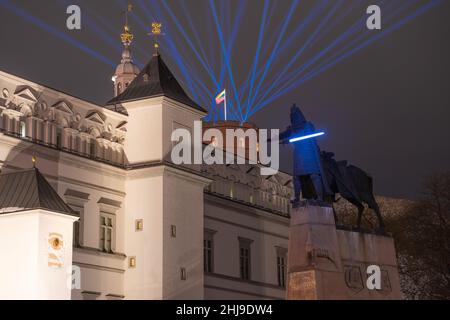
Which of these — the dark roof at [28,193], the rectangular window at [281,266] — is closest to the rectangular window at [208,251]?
the rectangular window at [281,266]

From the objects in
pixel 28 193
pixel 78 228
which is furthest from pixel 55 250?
pixel 78 228

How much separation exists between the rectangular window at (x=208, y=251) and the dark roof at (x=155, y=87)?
632cm

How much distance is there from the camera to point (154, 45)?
51438 millimetres

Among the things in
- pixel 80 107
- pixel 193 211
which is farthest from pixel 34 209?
pixel 193 211

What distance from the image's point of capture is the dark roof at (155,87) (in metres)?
48.0

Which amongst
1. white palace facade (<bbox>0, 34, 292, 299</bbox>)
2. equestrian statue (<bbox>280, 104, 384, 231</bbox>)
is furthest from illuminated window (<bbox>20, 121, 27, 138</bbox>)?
equestrian statue (<bbox>280, 104, 384, 231</bbox>)

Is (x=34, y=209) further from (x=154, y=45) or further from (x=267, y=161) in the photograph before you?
(x=267, y=161)

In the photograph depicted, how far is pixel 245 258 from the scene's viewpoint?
181ft

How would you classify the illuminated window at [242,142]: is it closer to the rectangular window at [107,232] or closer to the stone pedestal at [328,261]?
the rectangular window at [107,232]

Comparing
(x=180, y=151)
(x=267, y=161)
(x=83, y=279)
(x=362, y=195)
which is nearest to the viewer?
(x=362, y=195)

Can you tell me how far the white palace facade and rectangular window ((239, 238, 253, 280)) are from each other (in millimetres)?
2121

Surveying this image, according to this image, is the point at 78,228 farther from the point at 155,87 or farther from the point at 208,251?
the point at 208,251
